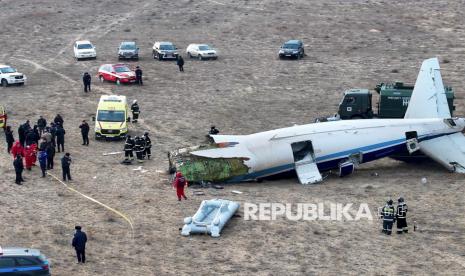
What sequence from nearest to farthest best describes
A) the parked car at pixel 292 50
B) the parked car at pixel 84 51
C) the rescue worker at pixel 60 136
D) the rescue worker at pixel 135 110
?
the rescue worker at pixel 60 136 < the rescue worker at pixel 135 110 < the parked car at pixel 292 50 < the parked car at pixel 84 51

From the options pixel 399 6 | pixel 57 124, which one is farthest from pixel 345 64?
pixel 57 124

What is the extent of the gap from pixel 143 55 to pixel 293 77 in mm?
15267

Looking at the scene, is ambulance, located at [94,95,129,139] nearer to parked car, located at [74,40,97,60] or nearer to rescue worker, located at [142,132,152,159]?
rescue worker, located at [142,132,152,159]

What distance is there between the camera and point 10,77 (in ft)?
210

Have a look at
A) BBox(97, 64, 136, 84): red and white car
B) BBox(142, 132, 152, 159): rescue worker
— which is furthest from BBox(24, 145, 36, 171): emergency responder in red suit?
BBox(97, 64, 136, 84): red and white car

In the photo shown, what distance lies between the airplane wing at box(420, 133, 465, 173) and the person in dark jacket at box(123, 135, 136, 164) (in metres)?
14.6

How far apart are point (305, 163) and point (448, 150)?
715 centimetres

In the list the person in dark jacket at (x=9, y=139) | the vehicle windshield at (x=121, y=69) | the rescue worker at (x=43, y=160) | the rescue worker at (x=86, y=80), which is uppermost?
the vehicle windshield at (x=121, y=69)

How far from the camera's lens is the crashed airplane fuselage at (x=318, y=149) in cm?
4191

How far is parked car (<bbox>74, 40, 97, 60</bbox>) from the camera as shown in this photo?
73688mm

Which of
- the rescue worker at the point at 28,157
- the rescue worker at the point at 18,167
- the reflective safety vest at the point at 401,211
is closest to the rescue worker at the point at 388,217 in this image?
the reflective safety vest at the point at 401,211

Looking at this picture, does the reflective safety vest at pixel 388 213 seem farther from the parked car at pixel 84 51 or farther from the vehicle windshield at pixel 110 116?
the parked car at pixel 84 51

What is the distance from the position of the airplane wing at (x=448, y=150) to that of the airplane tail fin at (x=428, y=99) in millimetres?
1662

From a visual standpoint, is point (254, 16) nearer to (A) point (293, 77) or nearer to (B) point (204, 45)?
(B) point (204, 45)
